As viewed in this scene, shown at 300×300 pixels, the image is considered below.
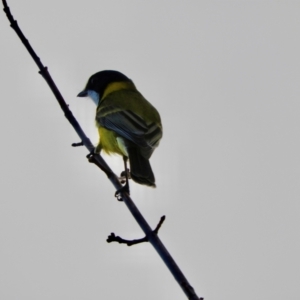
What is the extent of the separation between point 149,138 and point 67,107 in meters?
2.50

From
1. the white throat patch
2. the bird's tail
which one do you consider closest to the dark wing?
the bird's tail

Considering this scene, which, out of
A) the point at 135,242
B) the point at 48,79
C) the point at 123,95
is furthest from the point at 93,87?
the point at 135,242

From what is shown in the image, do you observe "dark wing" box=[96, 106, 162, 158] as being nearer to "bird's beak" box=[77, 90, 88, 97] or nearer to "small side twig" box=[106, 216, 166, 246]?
"bird's beak" box=[77, 90, 88, 97]

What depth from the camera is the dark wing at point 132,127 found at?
8242 mm

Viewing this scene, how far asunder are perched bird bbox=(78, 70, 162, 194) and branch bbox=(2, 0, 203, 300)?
1.34 meters

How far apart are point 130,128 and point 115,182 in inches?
107

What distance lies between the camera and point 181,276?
14.1ft

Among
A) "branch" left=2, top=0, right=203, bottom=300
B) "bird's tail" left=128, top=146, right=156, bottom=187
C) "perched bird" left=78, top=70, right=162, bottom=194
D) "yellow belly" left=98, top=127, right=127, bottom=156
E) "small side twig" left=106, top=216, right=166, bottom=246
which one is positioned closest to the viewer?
"branch" left=2, top=0, right=203, bottom=300

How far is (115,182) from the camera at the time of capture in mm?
5879

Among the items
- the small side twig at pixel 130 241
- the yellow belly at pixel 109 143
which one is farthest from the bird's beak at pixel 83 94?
the small side twig at pixel 130 241

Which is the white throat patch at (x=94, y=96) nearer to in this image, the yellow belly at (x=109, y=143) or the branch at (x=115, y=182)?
the yellow belly at (x=109, y=143)

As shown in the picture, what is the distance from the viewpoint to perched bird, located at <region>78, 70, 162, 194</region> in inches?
303

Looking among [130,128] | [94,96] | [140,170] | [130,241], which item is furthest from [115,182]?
[94,96]

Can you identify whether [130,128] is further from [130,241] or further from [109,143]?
[130,241]
